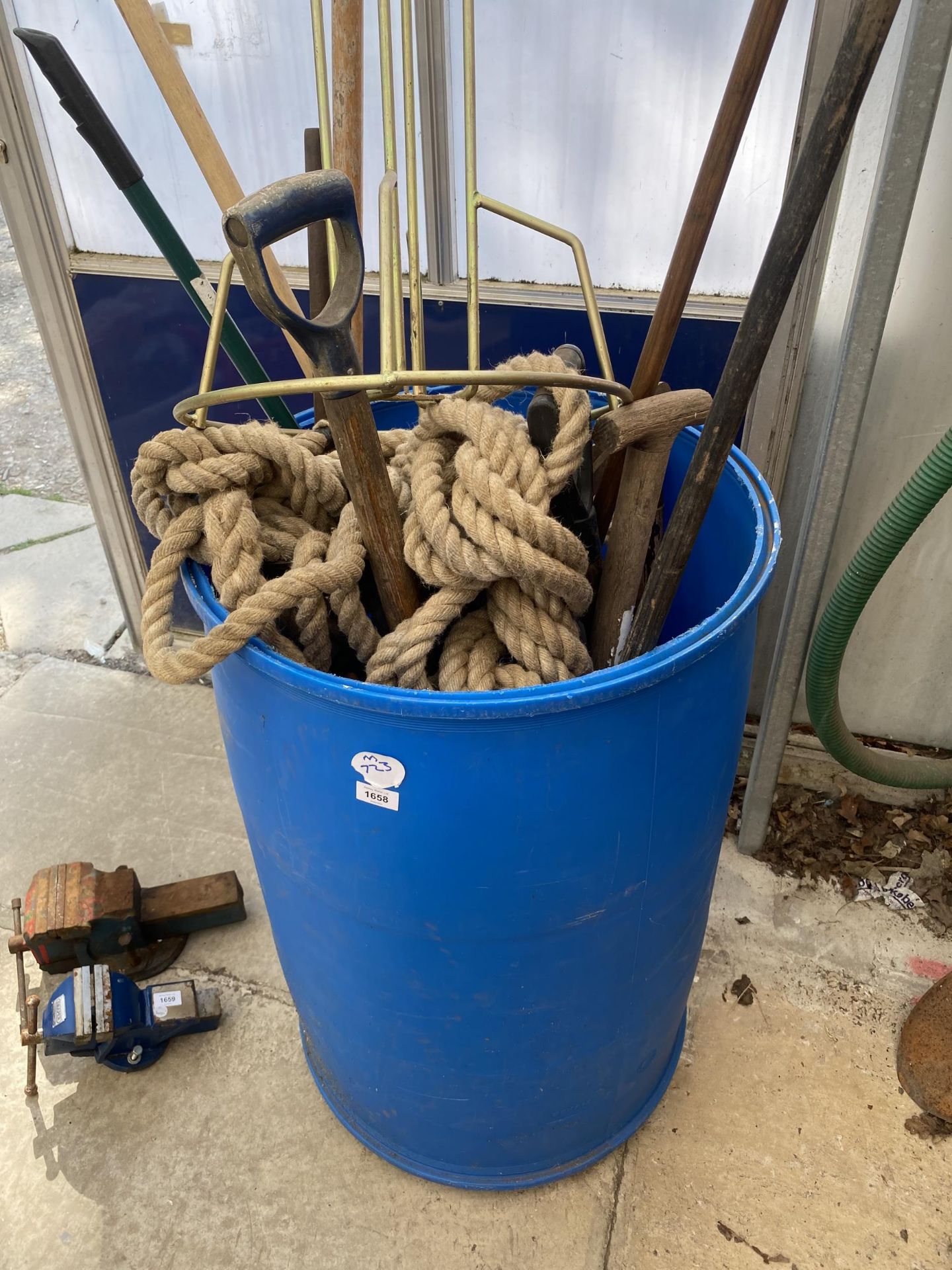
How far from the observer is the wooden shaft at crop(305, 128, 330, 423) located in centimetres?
111

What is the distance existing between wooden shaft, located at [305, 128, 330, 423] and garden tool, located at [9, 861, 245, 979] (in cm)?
91

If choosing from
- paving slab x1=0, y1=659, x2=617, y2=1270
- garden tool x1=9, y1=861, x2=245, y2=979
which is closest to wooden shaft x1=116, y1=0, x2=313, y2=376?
garden tool x1=9, y1=861, x2=245, y2=979

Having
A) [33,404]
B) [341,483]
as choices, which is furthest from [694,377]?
→ [33,404]

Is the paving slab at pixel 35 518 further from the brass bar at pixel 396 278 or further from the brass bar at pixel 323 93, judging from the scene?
the brass bar at pixel 396 278

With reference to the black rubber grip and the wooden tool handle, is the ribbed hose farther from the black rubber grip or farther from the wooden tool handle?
the black rubber grip

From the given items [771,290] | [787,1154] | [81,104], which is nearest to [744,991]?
[787,1154]

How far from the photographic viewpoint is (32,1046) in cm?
138

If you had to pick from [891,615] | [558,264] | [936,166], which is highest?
[936,166]

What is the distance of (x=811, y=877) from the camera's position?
174 centimetres

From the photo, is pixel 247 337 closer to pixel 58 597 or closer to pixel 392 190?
pixel 392 190

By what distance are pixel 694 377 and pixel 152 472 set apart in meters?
1.05

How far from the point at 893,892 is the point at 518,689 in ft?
4.14

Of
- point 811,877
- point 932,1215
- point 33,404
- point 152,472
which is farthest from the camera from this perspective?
point 33,404

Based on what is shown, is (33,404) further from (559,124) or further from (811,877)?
(811,877)
